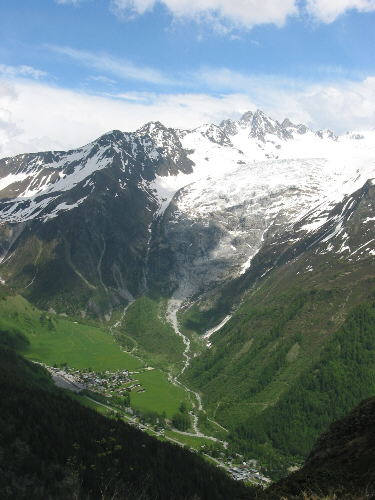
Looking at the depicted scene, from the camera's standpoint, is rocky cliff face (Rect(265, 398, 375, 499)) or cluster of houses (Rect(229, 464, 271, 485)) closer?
rocky cliff face (Rect(265, 398, 375, 499))

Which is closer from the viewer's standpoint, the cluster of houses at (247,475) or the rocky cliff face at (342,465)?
the rocky cliff face at (342,465)

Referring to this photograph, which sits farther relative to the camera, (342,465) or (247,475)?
(247,475)

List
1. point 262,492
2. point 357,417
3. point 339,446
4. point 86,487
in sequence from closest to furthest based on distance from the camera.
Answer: point 262,492, point 339,446, point 357,417, point 86,487

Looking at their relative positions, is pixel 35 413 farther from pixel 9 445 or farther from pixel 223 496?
pixel 223 496

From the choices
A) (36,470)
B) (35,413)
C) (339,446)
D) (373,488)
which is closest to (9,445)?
(36,470)

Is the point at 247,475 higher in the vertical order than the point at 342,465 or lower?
lower

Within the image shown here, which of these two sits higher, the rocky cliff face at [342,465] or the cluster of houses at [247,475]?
the rocky cliff face at [342,465]

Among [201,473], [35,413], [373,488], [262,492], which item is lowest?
[201,473]

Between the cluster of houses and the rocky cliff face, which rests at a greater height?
the rocky cliff face

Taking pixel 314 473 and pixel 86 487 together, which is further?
pixel 86 487

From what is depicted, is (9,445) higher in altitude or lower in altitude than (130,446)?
higher

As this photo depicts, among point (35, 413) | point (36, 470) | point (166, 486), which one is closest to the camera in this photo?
point (36, 470)
